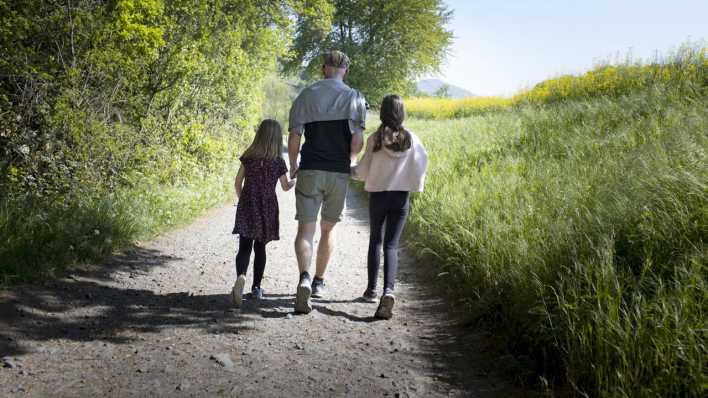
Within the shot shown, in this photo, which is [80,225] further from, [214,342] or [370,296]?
[370,296]

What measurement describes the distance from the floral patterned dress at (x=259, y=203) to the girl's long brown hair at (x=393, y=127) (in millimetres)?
1039

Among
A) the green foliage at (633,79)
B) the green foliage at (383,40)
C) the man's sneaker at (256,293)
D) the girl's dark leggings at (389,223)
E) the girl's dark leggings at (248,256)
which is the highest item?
the green foliage at (383,40)

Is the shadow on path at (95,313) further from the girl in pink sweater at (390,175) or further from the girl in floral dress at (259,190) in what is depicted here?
the girl in pink sweater at (390,175)

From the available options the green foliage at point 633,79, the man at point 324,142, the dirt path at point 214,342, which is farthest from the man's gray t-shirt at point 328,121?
the green foliage at point 633,79

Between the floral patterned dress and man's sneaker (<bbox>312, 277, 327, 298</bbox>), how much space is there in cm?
72

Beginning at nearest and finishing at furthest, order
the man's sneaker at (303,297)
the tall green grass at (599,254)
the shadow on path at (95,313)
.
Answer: the tall green grass at (599,254)
the shadow on path at (95,313)
the man's sneaker at (303,297)

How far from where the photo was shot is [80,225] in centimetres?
613

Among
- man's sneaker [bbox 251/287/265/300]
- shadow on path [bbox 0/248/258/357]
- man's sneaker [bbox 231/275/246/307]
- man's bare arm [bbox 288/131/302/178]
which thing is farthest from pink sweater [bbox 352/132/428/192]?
shadow on path [bbox 0/248/258/357]

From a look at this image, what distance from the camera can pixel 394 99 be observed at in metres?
4.61

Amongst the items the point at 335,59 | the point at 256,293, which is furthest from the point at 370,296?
the point at 335,59

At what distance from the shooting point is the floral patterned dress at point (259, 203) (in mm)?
4941

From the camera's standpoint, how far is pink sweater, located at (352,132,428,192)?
4711mm

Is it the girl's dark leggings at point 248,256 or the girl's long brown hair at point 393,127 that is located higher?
the girl's long brown hair at point 393,127

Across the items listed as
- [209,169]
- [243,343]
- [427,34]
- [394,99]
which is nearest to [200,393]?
[243,343]
